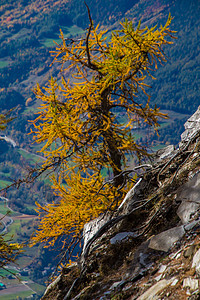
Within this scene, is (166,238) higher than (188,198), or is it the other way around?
(188,198)

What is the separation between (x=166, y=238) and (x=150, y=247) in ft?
1.18

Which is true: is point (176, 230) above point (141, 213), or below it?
above

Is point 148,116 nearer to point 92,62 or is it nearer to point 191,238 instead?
point 92,62

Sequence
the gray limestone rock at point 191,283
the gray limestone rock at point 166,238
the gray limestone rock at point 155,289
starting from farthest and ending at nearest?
1. the gray limestone rock at point 166,238
2. the gray limestone rock at point 155,289
3. the gray limestone rock at point 191,283

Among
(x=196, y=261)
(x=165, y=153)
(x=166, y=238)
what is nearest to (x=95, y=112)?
(x=165, y=153)

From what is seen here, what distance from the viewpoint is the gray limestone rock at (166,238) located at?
5.69 metres

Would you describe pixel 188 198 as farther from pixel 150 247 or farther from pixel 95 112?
pixel 95 112

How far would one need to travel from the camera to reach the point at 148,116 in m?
11.8

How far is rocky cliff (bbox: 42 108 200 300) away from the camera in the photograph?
16.0ft

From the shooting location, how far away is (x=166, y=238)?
586 centimetres

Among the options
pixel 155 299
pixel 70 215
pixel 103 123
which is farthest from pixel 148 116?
pixel 155 299

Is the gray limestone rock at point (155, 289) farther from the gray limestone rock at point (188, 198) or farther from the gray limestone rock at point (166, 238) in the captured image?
the gray limestone rock at point (188, 198)

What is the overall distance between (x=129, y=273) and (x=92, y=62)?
7.02 metres

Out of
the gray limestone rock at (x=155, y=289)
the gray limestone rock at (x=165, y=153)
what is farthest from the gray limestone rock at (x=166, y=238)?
the gray limestone rock at (x=165, y=153)
